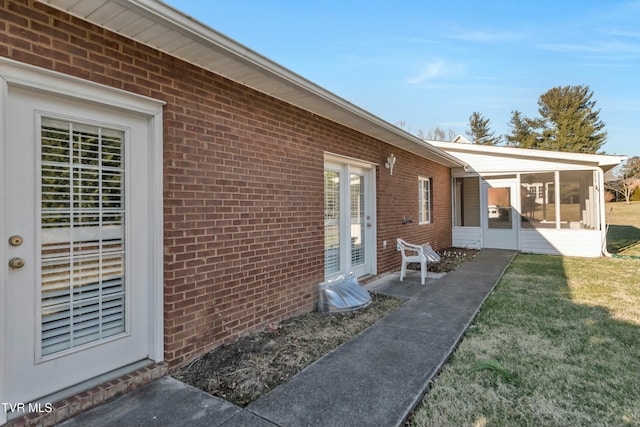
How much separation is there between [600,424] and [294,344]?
243 centimetres

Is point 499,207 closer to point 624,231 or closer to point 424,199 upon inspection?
point 424,199

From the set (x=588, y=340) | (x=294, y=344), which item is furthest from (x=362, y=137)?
(x=588, y=340)

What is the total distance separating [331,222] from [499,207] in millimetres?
7318

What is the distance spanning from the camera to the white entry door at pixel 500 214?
9844 millimetres

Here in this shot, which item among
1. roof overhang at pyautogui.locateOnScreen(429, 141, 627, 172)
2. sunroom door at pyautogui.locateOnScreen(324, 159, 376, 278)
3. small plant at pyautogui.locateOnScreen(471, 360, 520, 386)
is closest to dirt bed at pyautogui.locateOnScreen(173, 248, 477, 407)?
sunroom door at pyautogui.locateOnScreen(324, 159, 376, 278)

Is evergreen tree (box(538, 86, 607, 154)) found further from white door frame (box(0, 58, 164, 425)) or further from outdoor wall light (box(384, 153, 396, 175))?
white door frame (box(0, 58, 164, 425))

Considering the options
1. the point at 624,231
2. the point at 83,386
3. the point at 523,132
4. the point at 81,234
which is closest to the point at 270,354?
the point at 83,386

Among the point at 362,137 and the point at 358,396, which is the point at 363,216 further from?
the point at 358,396

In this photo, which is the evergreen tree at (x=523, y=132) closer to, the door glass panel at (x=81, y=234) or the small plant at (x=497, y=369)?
the small plant at (x=497, y=369)

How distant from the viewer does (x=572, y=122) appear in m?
26.2

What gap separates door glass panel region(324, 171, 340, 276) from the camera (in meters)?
5.09

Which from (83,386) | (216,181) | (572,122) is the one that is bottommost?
(83,386)

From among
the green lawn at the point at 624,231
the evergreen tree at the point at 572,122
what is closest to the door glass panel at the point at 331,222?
the green lawn at the point at 624,231

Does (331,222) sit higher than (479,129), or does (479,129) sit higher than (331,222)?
(479,129)
